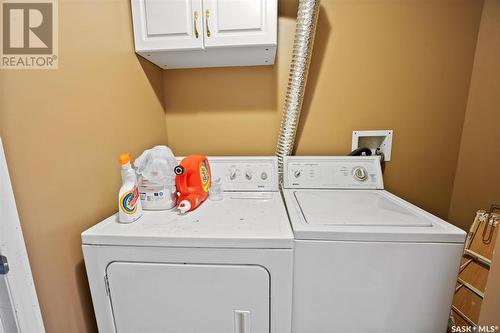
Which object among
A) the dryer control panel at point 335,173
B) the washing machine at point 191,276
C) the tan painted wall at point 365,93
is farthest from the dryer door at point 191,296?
the tan painted wall at point 365,93

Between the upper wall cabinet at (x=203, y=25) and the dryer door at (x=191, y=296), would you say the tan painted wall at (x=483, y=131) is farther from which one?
the dryer door at (x=191, y=296)

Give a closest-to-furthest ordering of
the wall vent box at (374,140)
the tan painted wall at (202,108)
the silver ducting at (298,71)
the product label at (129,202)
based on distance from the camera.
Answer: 1. the tan painted wall at (202,108)
2. the product label at (129,202)
3. the silver ducting at (298,71)
4. the wall vent box at (374,140)

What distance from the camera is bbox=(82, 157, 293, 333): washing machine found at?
722mm

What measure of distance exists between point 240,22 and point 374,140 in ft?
4.09

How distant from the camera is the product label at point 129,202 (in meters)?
0.82

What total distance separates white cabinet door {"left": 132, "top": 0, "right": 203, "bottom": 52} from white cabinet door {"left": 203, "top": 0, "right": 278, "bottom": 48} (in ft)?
0.21

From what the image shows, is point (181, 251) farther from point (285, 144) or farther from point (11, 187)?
point (285, 144)

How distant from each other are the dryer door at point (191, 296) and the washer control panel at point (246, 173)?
1.91 ft

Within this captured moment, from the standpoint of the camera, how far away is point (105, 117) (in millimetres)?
948

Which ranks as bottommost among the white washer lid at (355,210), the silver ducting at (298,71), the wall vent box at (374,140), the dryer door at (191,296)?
the dryer door at (191,296)

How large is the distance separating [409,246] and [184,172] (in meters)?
0.99

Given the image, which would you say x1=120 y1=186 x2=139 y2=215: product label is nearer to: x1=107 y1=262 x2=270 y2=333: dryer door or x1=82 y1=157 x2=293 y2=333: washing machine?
x1=82 y1=157 x2=293 y2=333: washing machine

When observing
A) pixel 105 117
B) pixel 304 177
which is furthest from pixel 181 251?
pixel 304 177

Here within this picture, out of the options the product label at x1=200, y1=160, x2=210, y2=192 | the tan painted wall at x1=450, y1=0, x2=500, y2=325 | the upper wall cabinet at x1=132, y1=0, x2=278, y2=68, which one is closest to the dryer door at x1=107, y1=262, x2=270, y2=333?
the product label at x1=200, y1=160, x2=210, y2=192
